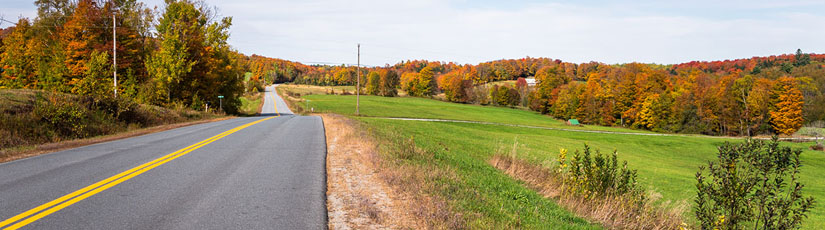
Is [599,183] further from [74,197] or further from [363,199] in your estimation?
[74,197]

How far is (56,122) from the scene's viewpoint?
50.1 ft

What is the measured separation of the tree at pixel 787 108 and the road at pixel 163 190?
3177 inches

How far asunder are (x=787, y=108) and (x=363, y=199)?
273ft

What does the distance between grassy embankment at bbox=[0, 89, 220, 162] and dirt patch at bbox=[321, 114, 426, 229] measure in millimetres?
7605

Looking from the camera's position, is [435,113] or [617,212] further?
[435,113]

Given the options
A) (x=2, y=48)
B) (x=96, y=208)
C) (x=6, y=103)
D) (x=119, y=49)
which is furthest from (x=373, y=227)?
(x=2, y=48)

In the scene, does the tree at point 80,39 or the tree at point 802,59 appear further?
the tree at point 802,59

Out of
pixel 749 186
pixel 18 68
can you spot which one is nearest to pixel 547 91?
pixel 18 68

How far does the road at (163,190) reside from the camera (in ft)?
16.0

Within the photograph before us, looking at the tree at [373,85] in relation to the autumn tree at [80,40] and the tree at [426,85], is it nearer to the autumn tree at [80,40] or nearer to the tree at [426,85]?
the tree at [426,85]

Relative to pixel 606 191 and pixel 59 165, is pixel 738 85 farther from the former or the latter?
pixel 59 165

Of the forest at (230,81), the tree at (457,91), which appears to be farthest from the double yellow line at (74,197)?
the tree at (457,91)

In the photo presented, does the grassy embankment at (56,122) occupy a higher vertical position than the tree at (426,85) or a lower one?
lower

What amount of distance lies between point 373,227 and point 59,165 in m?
7.70
